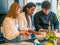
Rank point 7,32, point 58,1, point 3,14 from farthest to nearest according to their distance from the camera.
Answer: point 58,1 < point 3,14 < point 7,32

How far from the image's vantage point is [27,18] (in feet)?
10.6

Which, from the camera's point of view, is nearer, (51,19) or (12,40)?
(12,40)

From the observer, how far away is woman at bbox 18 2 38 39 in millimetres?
3098

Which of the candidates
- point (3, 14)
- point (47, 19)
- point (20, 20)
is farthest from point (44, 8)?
point (3, 14)

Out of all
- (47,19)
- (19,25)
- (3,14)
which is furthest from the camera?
(3,14)

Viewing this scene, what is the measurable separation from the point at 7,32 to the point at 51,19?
1.27 meters

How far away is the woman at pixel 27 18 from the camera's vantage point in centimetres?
310

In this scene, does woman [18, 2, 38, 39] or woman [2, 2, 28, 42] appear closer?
woman [2, 2, 28, 42]

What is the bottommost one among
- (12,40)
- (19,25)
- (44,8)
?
(12,40)

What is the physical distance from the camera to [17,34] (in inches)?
107

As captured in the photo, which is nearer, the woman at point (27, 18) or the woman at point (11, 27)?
the woman at point (11, 27)

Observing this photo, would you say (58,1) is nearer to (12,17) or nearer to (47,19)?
(47,19)

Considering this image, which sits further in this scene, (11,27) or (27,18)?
(27,18)

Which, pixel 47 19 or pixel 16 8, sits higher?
pixel 16 8
